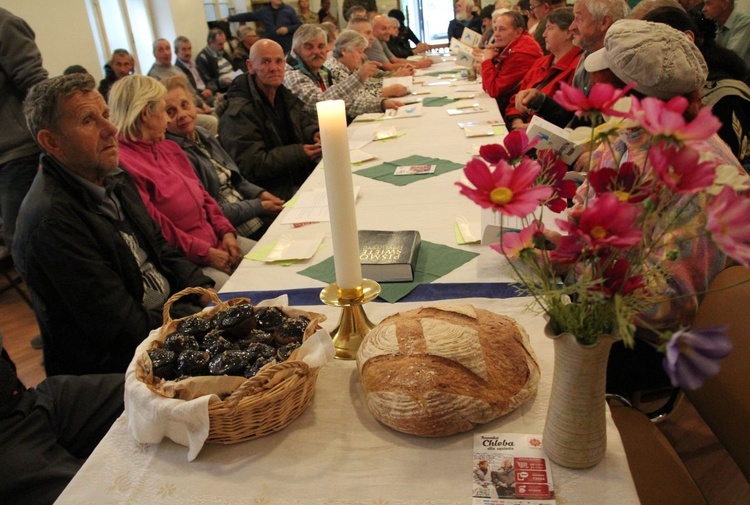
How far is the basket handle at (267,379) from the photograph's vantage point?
0.82m

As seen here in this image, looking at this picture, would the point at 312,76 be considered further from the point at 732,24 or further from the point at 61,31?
the point at 732,24

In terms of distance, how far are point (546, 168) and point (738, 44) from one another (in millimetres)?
5194

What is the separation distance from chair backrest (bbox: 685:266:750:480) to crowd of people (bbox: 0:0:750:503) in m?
0.12

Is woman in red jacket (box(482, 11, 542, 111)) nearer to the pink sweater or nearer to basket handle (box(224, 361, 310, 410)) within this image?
the pink sweater

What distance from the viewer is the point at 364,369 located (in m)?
0.96

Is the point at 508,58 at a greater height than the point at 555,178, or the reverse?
the point at 555,178

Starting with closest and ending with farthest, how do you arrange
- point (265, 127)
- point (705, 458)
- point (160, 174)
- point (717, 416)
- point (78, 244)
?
point (717, 416), point (78, 244), point (705, 458), point (160, 174), point (265, 127)

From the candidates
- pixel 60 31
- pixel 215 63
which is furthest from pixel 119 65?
pixel 215 63

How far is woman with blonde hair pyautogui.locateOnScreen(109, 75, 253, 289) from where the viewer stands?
2133mm

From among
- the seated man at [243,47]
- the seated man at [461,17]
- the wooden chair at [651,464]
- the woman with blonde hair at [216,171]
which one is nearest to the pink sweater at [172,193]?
the woman with blonde hair at [216,171]

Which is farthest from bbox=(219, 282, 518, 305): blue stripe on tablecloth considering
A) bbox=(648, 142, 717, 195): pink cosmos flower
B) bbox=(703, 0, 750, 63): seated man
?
bbox=(703, 0, 750, 63): seated man

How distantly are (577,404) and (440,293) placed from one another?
0.61 metres

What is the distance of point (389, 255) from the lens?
1420 mm

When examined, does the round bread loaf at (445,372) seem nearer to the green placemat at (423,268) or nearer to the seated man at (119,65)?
the green placemat at (423,268)
